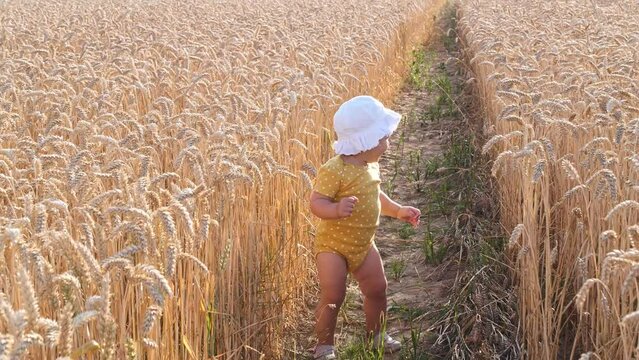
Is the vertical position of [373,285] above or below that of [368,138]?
below

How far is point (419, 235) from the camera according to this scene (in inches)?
226

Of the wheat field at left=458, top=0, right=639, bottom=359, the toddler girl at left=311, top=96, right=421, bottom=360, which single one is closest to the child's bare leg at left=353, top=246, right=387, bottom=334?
the toddler girl at left=311, top=96, right=421, bottom=360

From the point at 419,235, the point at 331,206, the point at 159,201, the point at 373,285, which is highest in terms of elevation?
the point at 159,201

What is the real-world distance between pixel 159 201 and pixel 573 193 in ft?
5.73

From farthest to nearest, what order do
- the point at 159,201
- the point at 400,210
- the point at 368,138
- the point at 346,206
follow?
the point at 400,210 → the point at 368,138 → the point at 346,206 → the point at 159,201

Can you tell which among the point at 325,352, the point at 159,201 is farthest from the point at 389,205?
the point at 159,201

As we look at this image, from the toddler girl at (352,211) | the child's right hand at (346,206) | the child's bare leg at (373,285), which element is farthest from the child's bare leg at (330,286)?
the child's right hand at (346,206)

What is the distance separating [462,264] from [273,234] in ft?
4.56

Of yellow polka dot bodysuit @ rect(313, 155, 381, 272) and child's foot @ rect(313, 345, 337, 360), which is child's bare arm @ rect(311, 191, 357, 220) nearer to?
yellow polka dot bodysuit @ rect(313, 155, 381, 272)

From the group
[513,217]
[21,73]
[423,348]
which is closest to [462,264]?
[513,217]

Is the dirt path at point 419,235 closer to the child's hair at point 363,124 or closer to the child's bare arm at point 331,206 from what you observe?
the child's bare arm at point 331,206

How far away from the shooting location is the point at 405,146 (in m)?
8.32

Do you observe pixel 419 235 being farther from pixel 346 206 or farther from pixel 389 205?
pixel 346 206

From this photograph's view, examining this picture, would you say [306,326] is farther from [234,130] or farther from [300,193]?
[234,130]
